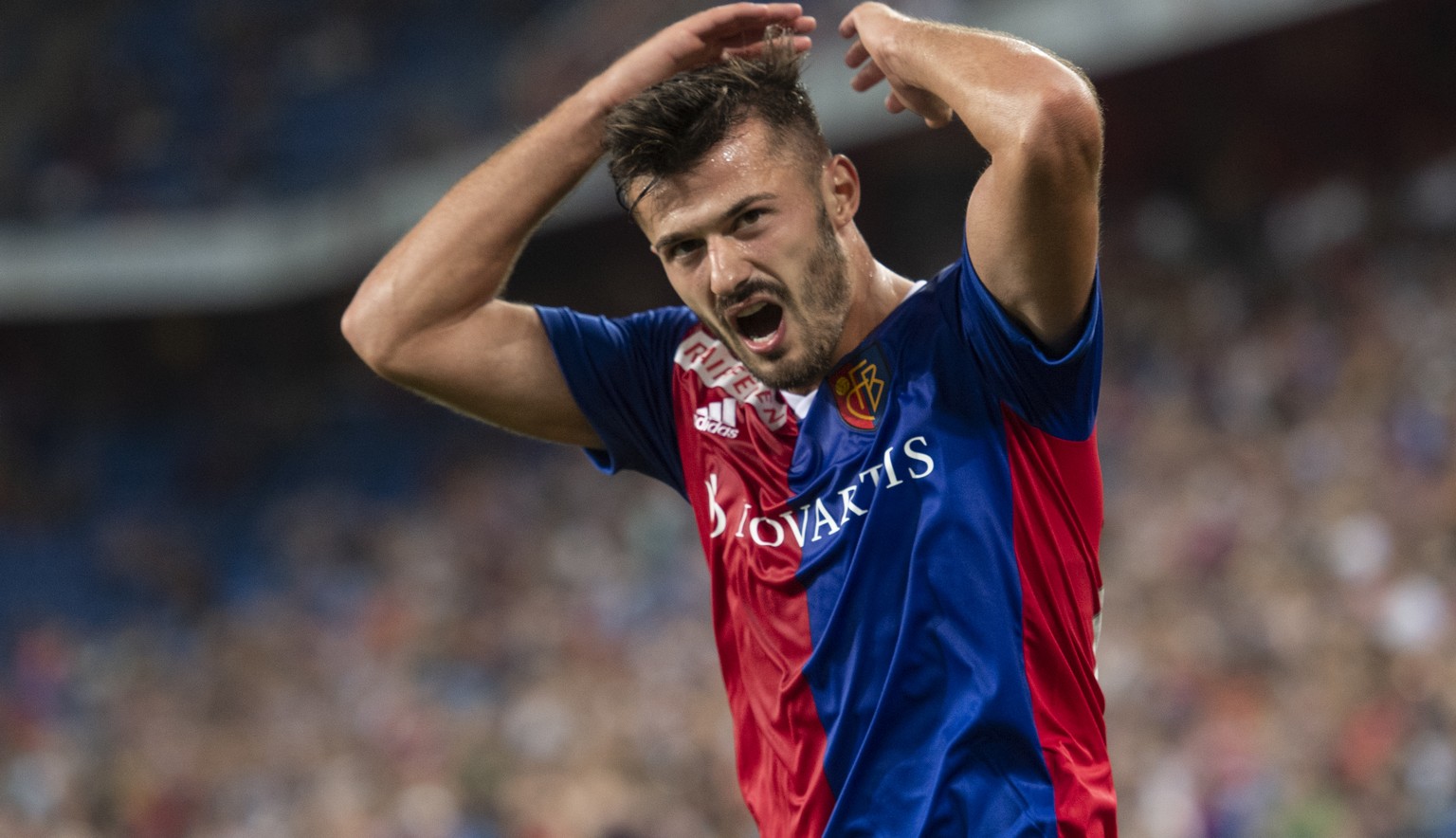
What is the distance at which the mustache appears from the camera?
7.14 feet

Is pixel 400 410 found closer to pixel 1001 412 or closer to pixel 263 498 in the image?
pixel 263 498

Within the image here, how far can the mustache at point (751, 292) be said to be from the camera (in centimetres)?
218

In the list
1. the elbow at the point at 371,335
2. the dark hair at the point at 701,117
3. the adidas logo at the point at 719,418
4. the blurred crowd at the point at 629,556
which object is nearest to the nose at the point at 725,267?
the dark hair at the point at 701,117

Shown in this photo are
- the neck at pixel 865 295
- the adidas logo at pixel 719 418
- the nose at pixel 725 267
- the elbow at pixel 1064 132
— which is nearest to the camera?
the elbow at pixel 1064 132

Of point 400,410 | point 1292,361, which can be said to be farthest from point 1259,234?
point 400,410

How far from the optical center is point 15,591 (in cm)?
1484

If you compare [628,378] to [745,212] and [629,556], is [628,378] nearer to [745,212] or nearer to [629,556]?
[745,212]

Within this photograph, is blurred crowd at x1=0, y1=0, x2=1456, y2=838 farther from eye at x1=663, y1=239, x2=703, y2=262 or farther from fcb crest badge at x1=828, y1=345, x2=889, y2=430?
eye at x1=663, y1=239, x2=703, y2=262

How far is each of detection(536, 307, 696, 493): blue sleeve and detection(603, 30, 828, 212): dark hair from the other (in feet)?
0.97

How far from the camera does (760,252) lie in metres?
2.19

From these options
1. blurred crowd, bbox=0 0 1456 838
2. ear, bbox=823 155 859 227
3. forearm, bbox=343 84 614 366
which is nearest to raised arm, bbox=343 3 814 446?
forearm, bbox=343 84 614 366

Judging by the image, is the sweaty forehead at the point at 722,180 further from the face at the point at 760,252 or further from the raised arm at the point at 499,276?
the raised arm at the point at 499,276

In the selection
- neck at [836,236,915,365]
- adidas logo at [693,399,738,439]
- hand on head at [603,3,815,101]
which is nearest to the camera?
neck at [836,236,915,365]

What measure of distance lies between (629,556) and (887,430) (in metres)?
9.43
